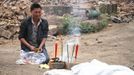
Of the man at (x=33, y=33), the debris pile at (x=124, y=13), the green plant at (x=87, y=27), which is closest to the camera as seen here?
the man at (x=33, y=33)

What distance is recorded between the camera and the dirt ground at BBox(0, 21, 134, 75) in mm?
8677

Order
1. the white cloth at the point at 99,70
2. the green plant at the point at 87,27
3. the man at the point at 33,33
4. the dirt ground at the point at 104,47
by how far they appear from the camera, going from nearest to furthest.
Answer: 1. the white cloth at the point at 99,70
2. the man at the point at 33,33
3. the dirt ground at the point at 104,47
4. the green plant at the point at 87,27

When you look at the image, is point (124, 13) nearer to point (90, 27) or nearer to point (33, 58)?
point (90, 27)

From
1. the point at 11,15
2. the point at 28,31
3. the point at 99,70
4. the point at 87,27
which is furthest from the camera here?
the point at 11,15

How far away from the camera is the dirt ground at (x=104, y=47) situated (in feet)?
28.5

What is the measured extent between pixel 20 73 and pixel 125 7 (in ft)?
39.5

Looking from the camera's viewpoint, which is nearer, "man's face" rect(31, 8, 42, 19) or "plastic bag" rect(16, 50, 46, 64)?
"man's face" rect(31, 8, 42, 19)

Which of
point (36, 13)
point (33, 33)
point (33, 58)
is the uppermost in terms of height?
point (36, 13)

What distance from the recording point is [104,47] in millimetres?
10914

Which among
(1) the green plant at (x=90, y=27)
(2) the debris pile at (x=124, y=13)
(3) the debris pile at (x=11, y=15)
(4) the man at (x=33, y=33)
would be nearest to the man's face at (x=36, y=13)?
(4) the man at (x=33, y=33)

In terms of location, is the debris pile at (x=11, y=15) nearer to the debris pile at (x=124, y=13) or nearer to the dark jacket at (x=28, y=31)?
the debris pile at (x=124, y=13)

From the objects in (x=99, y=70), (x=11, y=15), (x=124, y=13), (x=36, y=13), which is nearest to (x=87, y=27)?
(x=11, y=15)

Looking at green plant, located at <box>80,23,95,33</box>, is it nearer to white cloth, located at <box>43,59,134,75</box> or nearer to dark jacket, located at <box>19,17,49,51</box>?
dark jacket, located at <box>19,17,49,51</box>

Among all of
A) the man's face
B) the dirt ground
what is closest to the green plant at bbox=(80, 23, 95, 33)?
the dirt ground
